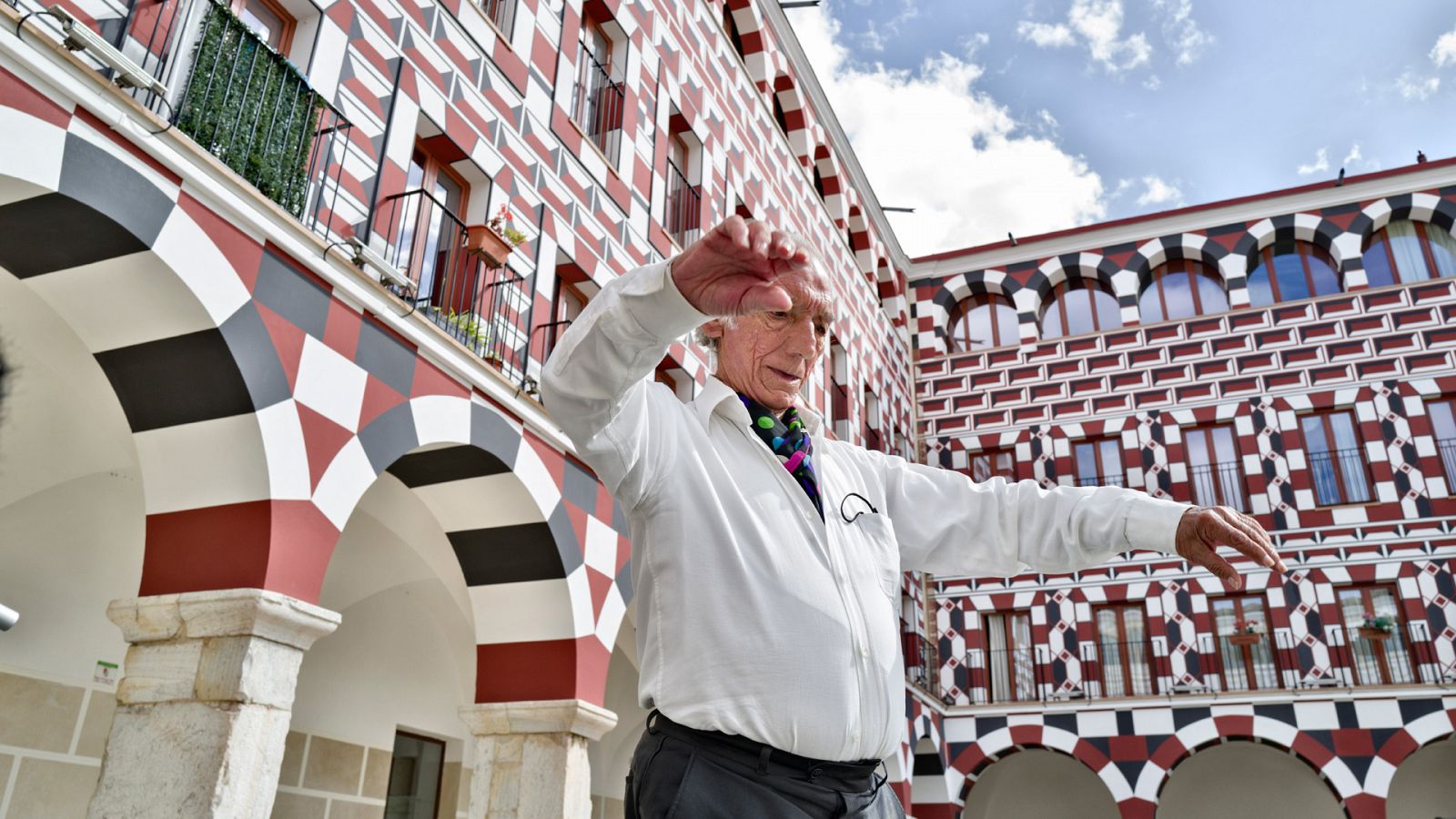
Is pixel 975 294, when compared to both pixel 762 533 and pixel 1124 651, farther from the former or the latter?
pixel 762 533

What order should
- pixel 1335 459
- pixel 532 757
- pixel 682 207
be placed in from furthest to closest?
pixel 1335 459 < pixel 682 207 < pixel 532 757

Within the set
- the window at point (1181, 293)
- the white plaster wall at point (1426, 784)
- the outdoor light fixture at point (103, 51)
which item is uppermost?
the window at point (1181, 293)

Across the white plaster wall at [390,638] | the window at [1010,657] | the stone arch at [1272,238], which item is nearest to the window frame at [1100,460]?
the window at [1010,657]

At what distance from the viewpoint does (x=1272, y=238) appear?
18031 millimetres

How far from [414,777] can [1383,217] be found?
1636 cm

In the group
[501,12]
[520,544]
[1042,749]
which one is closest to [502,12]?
[501,12]

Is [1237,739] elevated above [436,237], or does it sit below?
below

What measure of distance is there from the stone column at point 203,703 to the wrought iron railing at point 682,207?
6.83 m

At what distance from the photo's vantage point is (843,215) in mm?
17328

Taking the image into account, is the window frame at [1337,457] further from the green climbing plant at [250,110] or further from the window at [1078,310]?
the green climbing plant at [250,110]

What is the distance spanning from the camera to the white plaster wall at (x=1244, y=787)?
16.5 m

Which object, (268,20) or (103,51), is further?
(268,20)

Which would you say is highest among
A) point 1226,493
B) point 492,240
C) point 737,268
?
point 1226,493

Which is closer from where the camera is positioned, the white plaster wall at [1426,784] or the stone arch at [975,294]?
the white plaster wall at [1426,784]
